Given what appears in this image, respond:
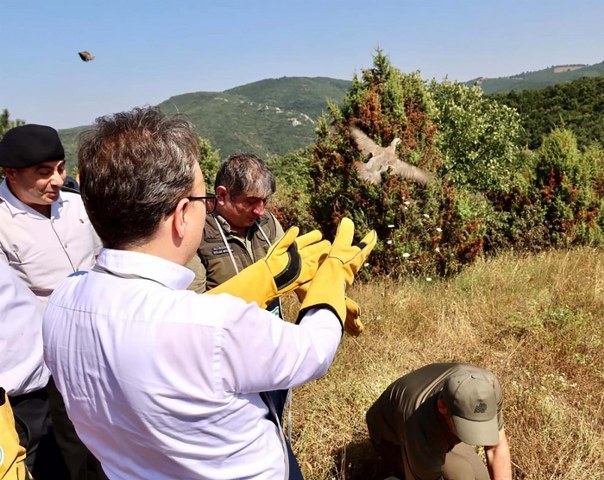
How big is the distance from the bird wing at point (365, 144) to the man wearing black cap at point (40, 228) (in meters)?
3.37

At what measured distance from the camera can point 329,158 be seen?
519cm

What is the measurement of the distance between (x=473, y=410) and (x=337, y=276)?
4.22 ft

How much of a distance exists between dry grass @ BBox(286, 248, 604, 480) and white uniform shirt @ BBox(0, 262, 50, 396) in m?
1.53

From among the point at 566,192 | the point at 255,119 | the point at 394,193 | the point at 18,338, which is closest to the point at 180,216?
the point at 18,338

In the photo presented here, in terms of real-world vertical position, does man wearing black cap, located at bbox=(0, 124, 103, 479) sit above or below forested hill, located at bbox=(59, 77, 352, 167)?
below

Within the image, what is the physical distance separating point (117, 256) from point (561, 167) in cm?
714

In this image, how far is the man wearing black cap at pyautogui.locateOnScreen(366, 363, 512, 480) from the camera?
2055 millimetres

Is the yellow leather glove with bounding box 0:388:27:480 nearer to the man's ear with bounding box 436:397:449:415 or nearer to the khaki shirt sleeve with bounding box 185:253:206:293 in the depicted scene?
the khaki shirt sleeve with bounding box 185:253:206:293

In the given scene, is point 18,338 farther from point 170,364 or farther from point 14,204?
point 170,364

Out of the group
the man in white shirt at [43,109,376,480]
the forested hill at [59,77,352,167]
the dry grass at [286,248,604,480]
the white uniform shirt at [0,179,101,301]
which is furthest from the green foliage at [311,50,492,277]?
the forested hill at [59,77,352,167]

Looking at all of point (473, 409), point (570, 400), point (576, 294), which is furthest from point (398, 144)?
point (473, 409)

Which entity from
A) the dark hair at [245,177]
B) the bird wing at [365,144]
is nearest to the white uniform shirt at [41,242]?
the dark hair at [245,177]

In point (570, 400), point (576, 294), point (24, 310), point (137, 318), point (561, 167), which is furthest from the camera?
point (561, 167)

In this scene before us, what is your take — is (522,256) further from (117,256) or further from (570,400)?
(117,256)
